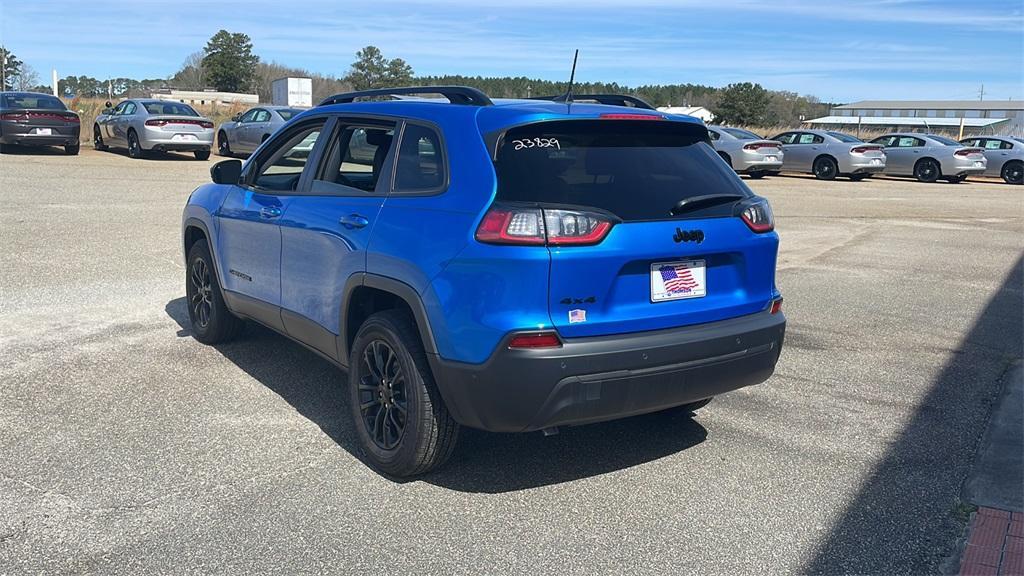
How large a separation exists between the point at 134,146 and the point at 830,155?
63.5ft

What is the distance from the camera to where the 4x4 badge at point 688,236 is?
12.7 feet

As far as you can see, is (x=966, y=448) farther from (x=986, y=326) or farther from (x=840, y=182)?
(x=840, y=182)

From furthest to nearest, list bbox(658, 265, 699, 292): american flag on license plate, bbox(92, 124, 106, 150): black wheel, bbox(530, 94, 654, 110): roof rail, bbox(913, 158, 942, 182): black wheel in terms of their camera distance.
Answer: bbox(913, 158, 942, 182): black wheel
bbox(92, 124, 106, 150): black wheel
bbox(530, 94, 654, 110): roof rail
bbox(658, 265, 699, 292): american flag on license plate

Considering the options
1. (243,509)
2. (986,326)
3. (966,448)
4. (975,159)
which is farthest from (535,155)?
(975,159)

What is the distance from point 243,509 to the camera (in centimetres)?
386

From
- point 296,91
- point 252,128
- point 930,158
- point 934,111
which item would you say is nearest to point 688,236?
point 252,128

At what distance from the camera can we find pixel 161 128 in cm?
2227

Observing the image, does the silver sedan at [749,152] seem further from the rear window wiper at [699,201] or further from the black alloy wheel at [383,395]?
the black alloy wheel at [383,395]

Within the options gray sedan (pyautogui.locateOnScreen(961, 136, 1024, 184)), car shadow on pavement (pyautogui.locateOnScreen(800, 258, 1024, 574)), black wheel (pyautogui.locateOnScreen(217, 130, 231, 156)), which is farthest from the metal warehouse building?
car shadow on pavement (pyautogui.locateOnScreen(800, 258, 1024, 574))

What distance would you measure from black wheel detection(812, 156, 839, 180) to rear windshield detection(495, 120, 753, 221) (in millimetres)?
24304

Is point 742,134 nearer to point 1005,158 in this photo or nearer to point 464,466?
point 1005,158

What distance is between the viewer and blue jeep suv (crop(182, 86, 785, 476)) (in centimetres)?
362

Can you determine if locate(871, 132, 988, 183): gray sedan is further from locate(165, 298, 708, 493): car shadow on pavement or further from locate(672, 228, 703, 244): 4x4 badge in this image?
locate(672, 228, 703, 244): 4x4 badge

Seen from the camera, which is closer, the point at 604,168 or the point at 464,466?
the point at 604,168
